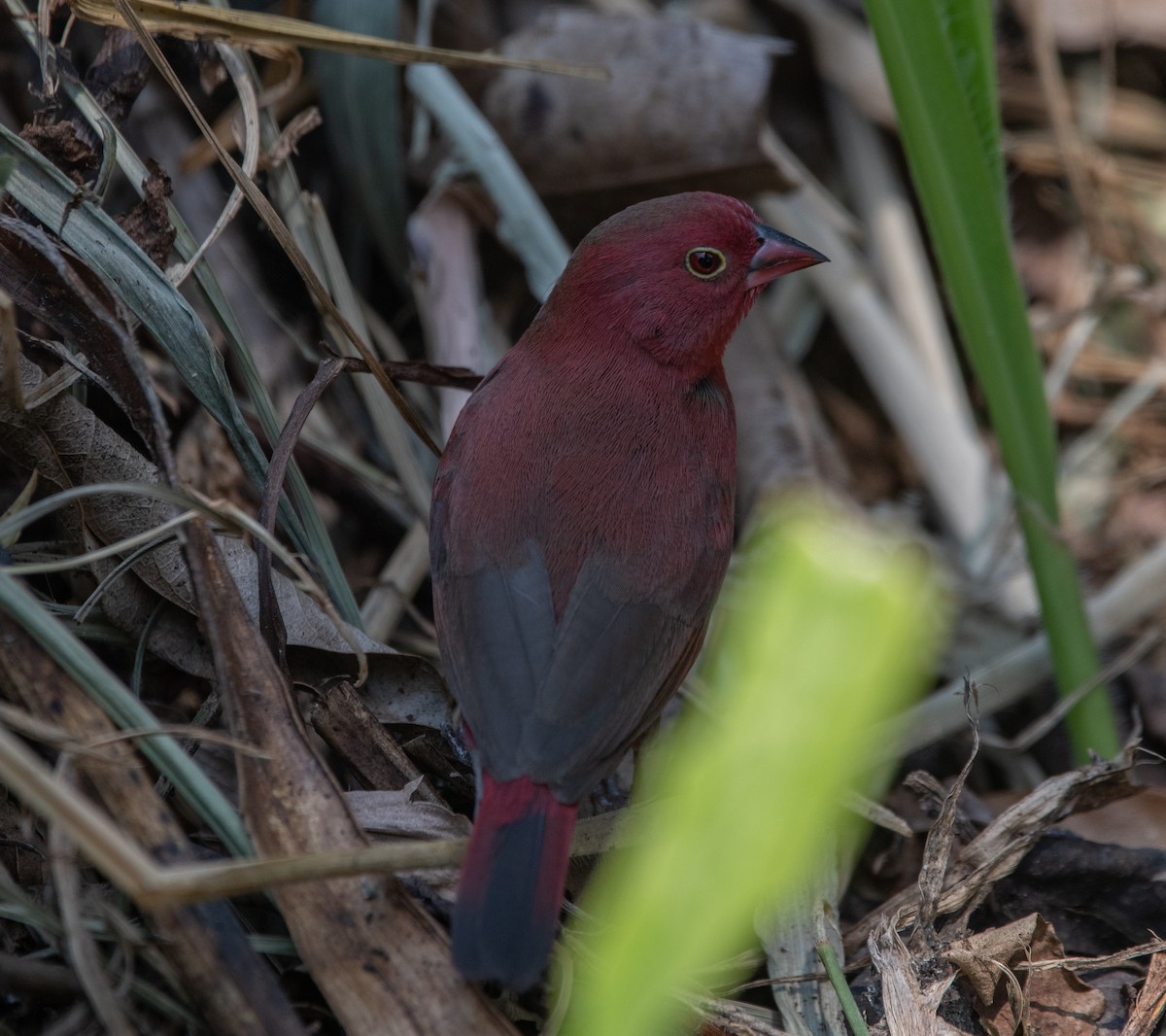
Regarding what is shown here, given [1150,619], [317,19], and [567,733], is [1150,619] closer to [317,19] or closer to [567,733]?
[567,733]

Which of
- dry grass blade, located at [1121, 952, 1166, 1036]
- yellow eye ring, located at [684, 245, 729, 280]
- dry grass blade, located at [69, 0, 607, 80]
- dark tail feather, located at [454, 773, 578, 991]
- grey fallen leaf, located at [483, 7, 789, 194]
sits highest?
dry grass blade, located at [69, 0, 607, 80]

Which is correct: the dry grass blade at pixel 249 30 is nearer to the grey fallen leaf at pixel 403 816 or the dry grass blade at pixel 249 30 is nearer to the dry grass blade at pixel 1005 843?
the grey fallen leaf at pixel 403 816

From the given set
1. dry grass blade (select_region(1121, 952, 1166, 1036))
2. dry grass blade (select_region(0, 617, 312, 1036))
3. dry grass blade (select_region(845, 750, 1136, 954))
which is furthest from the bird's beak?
dry grass blade (select_region(0, 617, 312, 1036))

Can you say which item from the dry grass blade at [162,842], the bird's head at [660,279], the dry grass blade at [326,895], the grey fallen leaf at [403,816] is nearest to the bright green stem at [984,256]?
the bird's head at [660,279]

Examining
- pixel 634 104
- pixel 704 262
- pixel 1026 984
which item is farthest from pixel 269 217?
pixel 1026 984

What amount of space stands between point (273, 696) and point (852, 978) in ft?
4.13

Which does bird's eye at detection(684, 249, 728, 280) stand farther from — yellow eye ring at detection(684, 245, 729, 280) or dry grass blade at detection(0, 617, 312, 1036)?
dry grass blade at detection(0, 617, 312, 1036)

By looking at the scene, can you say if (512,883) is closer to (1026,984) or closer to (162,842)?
(162,842)

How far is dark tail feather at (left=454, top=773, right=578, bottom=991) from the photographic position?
6.43 feet

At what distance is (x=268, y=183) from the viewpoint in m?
3.22

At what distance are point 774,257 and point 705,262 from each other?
188 mm

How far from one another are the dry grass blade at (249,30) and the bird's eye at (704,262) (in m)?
0.61

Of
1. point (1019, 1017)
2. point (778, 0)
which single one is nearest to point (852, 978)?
point (1019, 1017)

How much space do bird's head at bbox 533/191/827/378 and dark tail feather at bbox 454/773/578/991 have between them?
1.17 metres
